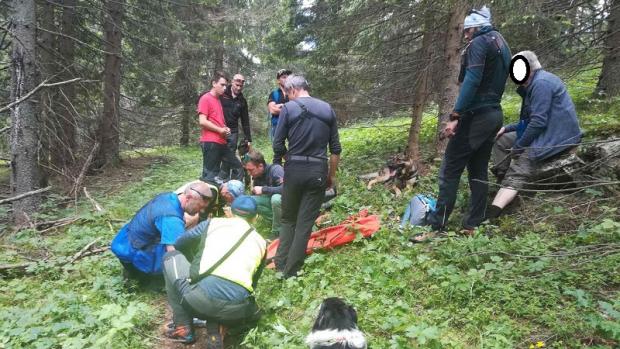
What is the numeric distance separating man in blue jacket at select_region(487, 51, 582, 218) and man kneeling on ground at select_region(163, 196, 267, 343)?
2924 millimetres

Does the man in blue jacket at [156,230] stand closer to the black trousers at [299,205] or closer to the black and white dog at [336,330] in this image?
the black trousers at [299,205]

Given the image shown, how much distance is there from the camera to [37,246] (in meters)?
5.92

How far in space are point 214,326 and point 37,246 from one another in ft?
12.5

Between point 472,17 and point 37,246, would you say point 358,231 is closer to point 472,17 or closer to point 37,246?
point 472,17

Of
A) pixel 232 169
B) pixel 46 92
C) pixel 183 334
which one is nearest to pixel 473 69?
pixel 183 334

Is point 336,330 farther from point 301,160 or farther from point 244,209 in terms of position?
point 244,209

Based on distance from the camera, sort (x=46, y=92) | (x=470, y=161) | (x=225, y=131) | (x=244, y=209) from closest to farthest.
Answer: (x=470, y=161)
(x=244, y=209)
(x=225, y=131)
(x=46, y=92)

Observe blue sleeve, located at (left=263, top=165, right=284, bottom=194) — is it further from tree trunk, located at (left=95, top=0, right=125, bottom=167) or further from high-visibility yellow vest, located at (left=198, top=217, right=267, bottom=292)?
tree trunk, located at (left=95, top=0, right=125, bottom=167)

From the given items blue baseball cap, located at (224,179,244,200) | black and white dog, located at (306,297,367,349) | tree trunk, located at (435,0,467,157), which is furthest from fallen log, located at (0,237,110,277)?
tree trunk, located at (435,0,467,157)

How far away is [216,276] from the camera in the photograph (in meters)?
3.60

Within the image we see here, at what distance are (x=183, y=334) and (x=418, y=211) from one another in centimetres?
314

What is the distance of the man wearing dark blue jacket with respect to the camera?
420 centimetres

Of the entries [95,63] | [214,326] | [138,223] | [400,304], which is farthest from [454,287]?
[95,63]

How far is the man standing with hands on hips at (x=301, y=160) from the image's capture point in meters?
4.36
